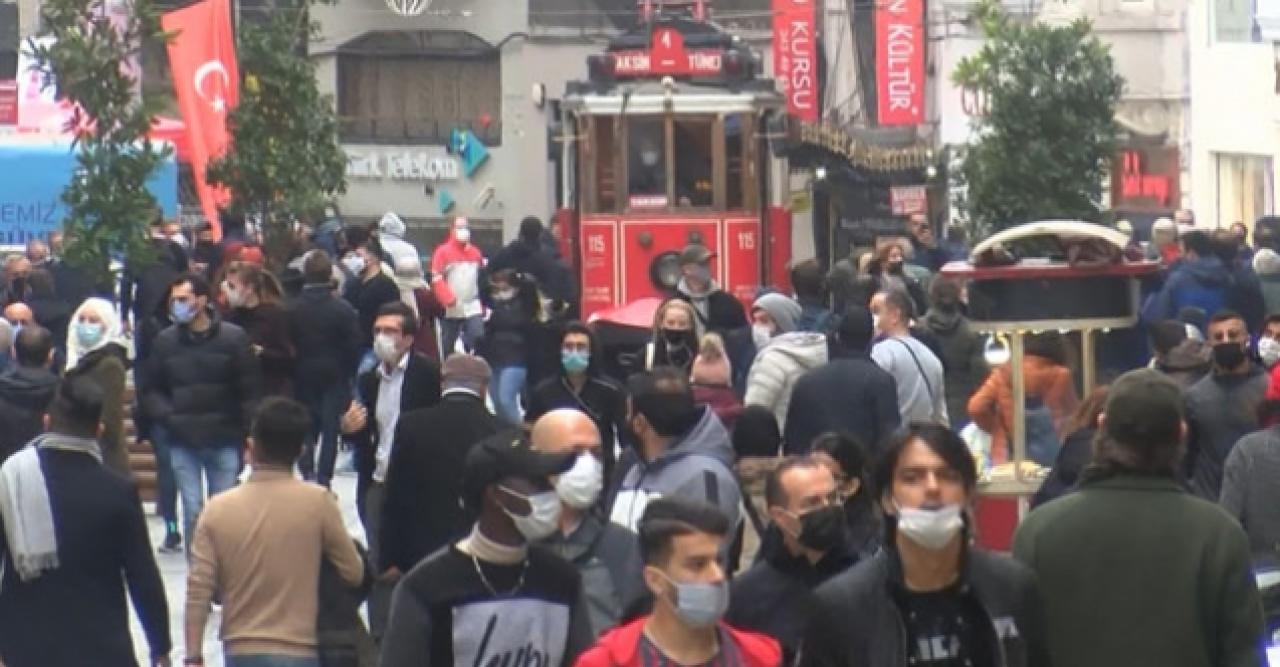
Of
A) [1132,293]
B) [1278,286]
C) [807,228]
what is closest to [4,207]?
[807,228]

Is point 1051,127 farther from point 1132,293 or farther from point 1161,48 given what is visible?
point 1132,293

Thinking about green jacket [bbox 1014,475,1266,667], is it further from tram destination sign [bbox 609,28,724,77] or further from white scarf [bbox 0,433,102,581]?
tram destination sign [bbox 609,28,724,77]

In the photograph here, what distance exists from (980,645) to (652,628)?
644 mm

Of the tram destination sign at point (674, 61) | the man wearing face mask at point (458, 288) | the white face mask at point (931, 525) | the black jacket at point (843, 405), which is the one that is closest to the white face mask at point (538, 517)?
the white face mask at point (931, 525)

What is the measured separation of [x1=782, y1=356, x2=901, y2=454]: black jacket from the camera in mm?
14219

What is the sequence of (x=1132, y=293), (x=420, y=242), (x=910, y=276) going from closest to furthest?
(x=1132, y=293) → (x=910, y=276) → (x=420, y=242)

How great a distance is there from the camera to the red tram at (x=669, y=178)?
3366 centimetres

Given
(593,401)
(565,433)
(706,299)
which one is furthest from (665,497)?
(706,299)

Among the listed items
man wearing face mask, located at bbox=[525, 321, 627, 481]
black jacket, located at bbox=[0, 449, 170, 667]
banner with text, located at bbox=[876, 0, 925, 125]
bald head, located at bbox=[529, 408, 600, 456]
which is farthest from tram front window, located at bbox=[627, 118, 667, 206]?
bald head, located at bbox=[529, 408, 600, 456]

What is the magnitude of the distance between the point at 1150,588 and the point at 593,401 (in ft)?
24.7

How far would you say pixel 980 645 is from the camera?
697 cm

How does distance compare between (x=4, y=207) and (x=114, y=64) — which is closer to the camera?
(x=114, y=64)

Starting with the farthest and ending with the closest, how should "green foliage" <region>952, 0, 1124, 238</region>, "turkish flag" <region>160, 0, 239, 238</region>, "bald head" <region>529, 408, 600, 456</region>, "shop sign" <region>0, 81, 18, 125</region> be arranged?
"shop sign" <region>0, 81, 18, 125</region>, "green foliage" <region>952, 0, 1124, 238</region>, "turkish flag" <region>160, 0, 239, 238</region>, "bald head" <region>529, 408, 600, 456</region>

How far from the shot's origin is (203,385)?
16.7 m
